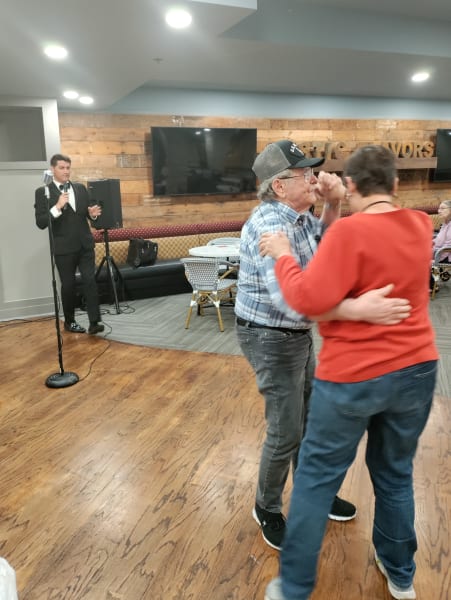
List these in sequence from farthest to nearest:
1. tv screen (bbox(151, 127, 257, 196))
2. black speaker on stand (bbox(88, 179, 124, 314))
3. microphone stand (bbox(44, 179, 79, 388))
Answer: tv screen (bbox(151, 127, 257, 196)), black speaker on stand (bbox(88, 179, 124, 314)), microphone stand (bbox(44, 179, 79, 388))

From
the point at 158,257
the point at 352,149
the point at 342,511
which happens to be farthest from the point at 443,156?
the point at 342,511

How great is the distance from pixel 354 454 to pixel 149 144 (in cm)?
643

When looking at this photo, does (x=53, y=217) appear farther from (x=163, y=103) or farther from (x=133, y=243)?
(x=163, y=103)

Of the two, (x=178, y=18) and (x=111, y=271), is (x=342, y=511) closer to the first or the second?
(x=178, y=18)

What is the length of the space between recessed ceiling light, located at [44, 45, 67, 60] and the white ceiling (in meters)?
0.07

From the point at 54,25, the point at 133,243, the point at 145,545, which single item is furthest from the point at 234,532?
the point at 133,243

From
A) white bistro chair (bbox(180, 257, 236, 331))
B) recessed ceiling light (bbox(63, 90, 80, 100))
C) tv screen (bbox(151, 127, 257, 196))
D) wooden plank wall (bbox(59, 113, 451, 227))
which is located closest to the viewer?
white bistro chair (bbox(180, 257, 236, 331))

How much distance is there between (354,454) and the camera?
4.67 ft

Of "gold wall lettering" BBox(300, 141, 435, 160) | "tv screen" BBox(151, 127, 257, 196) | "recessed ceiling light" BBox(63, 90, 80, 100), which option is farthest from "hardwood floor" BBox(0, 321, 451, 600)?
"gold wall lettering" BBox(300, 141, 435, 160)

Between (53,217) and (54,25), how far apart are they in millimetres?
1742

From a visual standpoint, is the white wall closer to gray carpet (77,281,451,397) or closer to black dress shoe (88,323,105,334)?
gray carpet (77,281,451,397)

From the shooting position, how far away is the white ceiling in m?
Result: 3.08

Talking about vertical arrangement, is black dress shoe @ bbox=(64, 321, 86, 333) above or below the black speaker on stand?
below

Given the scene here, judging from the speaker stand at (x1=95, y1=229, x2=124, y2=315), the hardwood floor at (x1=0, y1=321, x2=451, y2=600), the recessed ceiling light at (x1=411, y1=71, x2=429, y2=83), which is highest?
the recessed ceiling light at (x1=411, y1=71, x2=429, y2=83)
